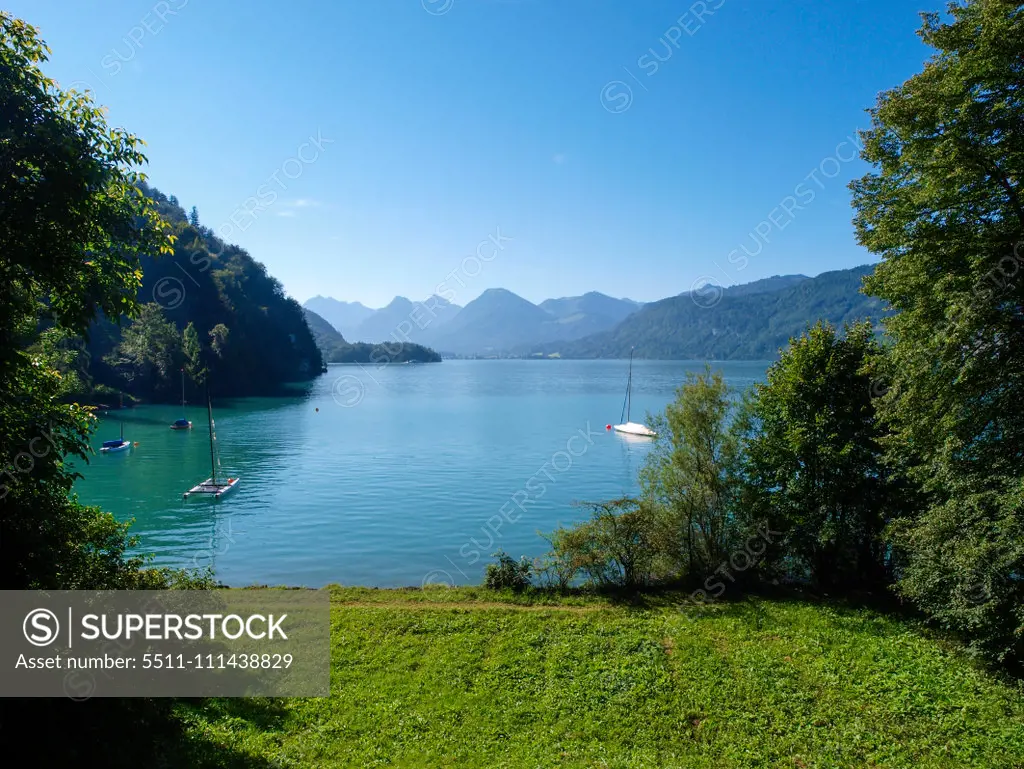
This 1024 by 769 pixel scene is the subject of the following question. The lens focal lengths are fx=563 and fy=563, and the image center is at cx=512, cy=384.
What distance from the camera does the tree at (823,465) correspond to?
1959 cm

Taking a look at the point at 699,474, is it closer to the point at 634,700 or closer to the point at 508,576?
the point at 508,576

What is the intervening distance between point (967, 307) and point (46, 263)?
717 inches

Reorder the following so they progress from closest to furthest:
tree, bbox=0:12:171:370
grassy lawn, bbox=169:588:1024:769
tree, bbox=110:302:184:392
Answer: tree, bbox=0:12:171:370, grassy lawn, bbox=169:588:1024:769, tree, bbox=110:302:184:392

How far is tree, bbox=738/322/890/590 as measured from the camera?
64.3ft

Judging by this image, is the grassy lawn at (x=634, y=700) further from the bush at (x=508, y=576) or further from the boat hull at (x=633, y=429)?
the boat hull at (x=633, y=429)

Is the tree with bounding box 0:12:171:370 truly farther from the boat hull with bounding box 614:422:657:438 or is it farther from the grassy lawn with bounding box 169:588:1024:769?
the boat hull with bounding box 614:422:657:438

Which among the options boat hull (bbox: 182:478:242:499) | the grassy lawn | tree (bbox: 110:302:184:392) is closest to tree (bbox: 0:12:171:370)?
the grassy lawn

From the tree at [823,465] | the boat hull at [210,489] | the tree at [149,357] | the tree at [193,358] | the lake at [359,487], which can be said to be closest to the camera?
the tree at [823,465]

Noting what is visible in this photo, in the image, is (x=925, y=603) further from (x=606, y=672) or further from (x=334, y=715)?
(x=334, y=715)

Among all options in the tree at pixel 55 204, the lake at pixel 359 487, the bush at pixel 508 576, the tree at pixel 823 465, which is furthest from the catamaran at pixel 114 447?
the tree at pixel 823 465

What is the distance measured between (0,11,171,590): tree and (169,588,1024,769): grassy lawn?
469 centimetres

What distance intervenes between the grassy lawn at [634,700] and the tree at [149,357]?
418ft

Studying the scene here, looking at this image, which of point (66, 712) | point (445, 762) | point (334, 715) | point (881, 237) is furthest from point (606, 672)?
point (881, 237)

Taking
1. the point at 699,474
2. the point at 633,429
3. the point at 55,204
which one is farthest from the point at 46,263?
the point at 633,429
